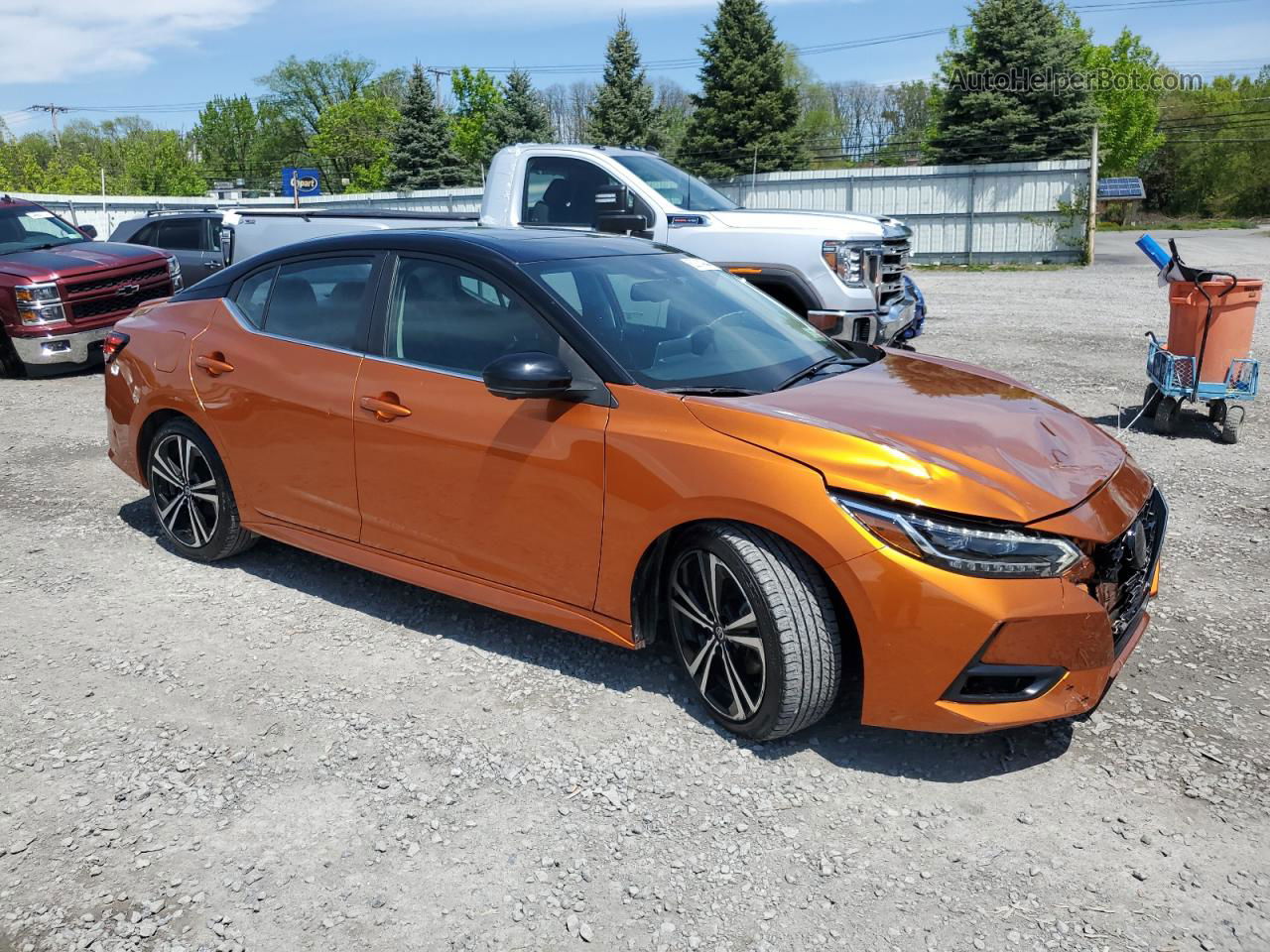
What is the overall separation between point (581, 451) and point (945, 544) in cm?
129

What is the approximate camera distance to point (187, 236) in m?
14.8

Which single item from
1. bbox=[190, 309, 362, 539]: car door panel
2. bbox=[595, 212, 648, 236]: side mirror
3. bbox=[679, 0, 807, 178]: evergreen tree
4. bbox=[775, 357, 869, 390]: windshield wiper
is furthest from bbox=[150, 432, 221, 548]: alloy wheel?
bbox=[679, 0, 807, 178]: evergreen tree

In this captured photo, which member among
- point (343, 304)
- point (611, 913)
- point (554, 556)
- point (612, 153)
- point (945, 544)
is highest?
point (612, 153)

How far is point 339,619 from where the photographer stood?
4605mm

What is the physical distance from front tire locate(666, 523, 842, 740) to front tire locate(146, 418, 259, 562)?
256 cm

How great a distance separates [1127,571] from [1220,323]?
16.9ft

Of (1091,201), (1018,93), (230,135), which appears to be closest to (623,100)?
(1018,93)

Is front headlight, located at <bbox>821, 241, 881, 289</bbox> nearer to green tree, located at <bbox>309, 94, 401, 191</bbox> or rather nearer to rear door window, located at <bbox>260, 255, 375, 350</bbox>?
rear door window, located at <bbox>260, 255, 375, 350</bbox>

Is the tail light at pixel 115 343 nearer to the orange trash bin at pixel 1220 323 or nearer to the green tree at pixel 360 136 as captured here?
the orange trash bin at pixel 1220 323

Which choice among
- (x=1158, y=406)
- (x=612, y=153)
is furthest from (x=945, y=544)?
(x=612, y=153)

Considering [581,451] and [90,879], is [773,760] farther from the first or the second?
[90,879]

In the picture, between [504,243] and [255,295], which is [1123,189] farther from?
[255,295]

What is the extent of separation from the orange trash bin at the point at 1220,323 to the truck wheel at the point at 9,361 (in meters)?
11.7

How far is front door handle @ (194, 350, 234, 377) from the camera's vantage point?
4.77m
